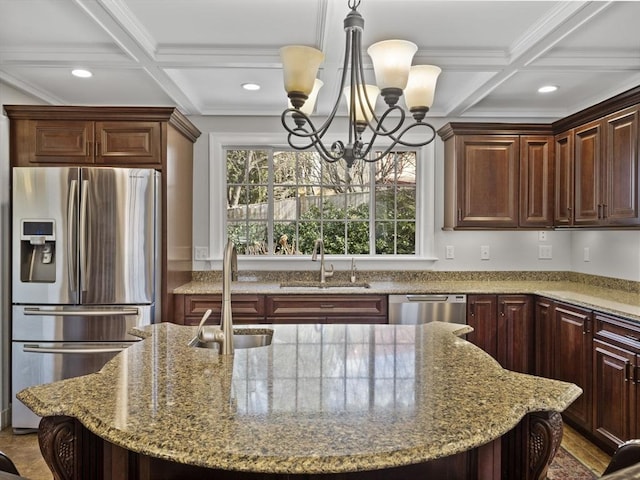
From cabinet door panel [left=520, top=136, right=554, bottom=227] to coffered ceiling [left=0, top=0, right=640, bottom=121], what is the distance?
382mm

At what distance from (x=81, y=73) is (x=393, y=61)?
7.93 feet

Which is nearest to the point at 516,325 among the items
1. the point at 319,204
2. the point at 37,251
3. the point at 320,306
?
the point at 320,306

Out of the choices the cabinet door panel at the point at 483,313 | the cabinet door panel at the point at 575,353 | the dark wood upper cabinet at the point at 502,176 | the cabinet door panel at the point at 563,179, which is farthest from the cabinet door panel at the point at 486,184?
the cabinet door panel at the point at 575,353

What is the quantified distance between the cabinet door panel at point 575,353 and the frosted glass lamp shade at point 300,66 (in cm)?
234

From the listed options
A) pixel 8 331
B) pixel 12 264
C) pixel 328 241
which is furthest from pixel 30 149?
pixel 328 241

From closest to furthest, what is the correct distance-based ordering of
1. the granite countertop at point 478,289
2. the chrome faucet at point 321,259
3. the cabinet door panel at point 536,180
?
the granite countertop at point 478,289
the cabinet door panel at point 536,180
the chrome faucet at point 321,259

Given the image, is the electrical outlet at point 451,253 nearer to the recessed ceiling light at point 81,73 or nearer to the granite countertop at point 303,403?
the granite countertop at point 303,403

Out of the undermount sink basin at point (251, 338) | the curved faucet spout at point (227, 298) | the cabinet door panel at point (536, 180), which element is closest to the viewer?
the curved faucet spout at point (227, 298)

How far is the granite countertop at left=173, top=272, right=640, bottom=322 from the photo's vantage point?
10.1 ft

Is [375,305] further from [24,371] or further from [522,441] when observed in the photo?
[24,371]

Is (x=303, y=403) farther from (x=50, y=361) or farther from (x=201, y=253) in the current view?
(x=201, y=253)

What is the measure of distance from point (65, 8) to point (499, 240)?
369 centimetres

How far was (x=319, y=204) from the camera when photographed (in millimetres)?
4367

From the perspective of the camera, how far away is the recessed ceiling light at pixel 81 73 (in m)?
3.12
